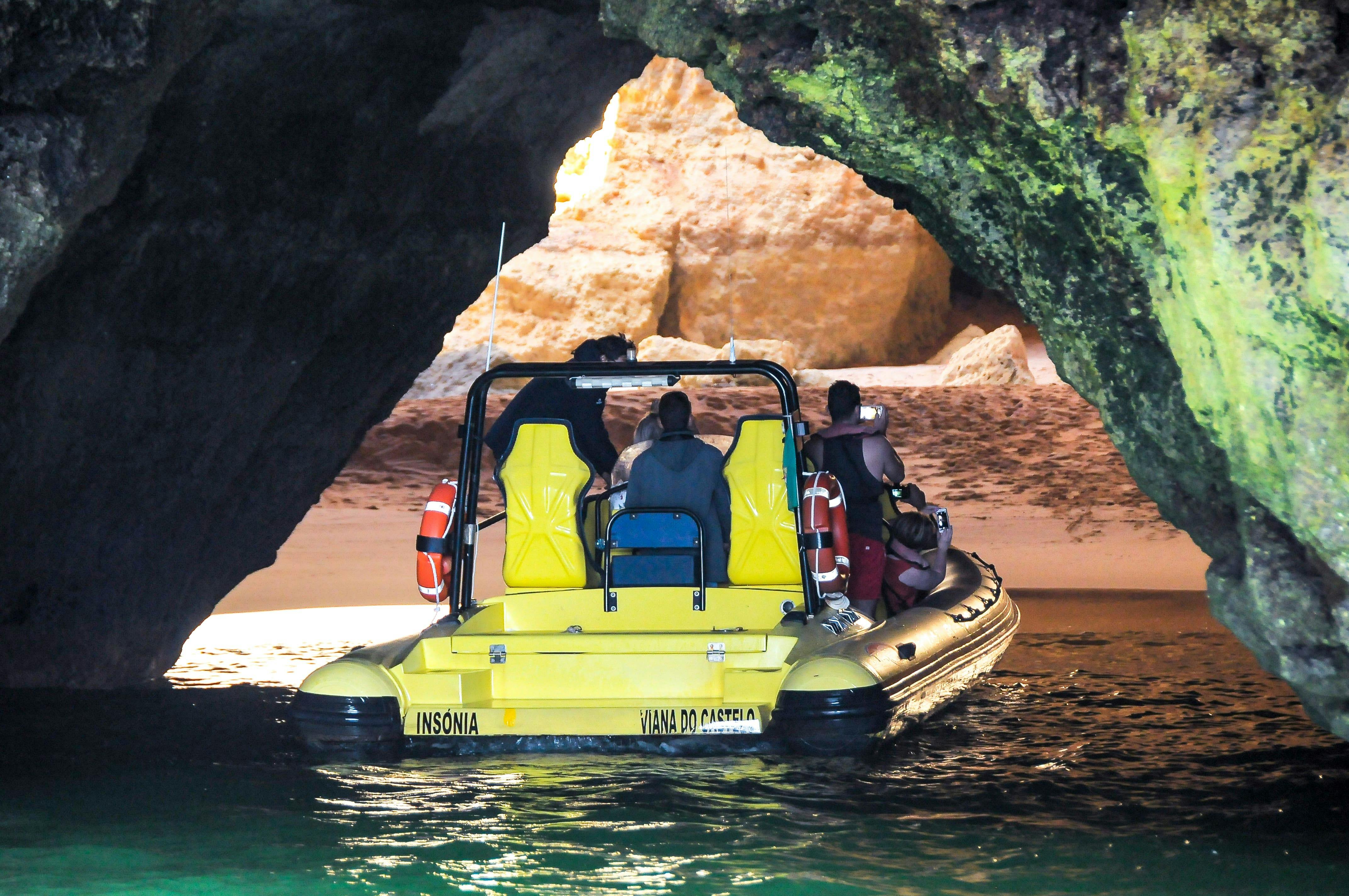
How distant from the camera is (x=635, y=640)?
5.17 metres

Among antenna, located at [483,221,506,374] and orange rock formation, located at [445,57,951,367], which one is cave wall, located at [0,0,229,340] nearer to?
antenna, located at [483,221,506,374]

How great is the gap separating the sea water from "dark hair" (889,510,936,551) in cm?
75

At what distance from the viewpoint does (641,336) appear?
25875 mm

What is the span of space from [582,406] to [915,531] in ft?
5.52

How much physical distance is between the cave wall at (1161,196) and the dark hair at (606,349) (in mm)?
1700

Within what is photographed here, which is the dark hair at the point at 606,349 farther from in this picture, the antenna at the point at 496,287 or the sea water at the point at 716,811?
the sea water at the point at 716,811

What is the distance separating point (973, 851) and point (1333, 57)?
2.29m

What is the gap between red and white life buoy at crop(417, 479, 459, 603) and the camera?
562 centimetres

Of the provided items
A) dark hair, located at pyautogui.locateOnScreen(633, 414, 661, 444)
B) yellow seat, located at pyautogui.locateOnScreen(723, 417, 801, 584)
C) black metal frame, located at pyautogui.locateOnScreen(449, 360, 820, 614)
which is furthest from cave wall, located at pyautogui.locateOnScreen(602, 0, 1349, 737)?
dark hair, located at pyautogui.locateOnScreen(633, 414, 661, 444)

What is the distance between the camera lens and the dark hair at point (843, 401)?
6.41 meters

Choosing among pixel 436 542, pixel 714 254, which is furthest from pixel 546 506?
pixel 714 254

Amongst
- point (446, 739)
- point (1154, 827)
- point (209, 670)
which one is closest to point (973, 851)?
point (1154, 827)

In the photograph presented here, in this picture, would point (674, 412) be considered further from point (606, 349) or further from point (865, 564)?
point (865, 564)

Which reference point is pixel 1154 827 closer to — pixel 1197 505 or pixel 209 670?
pixel 1197 505
